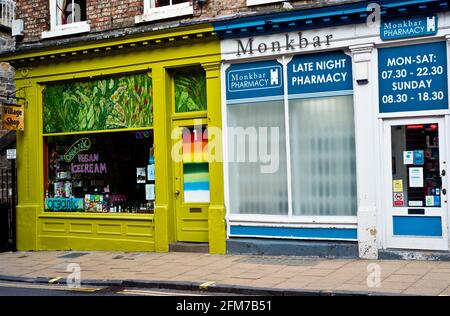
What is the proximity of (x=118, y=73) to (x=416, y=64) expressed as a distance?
6.54 m

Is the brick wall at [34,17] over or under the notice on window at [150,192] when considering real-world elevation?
over

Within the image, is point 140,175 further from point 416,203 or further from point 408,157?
point 416,203

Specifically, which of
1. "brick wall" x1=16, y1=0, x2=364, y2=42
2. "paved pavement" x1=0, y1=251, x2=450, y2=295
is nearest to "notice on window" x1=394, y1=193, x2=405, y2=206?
"paved pavement" x1=0, y1=251, x2=450, y2=295

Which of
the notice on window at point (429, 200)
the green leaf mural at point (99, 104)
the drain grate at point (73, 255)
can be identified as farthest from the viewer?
the green leaf mural at point (99, 104)

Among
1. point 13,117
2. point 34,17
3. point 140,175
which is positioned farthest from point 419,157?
point 34,17

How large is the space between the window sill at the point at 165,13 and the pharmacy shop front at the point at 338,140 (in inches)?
46.0

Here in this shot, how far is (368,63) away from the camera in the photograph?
36.2ft

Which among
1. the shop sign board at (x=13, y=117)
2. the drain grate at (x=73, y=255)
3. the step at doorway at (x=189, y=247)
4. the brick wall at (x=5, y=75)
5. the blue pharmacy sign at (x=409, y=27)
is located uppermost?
the brick wall at (x=5, y=75)

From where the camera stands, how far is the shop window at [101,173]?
1360 cm

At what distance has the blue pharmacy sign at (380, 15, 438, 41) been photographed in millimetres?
10531

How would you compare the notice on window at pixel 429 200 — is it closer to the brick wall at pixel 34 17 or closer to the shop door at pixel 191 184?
the shop door at pixel 191 184

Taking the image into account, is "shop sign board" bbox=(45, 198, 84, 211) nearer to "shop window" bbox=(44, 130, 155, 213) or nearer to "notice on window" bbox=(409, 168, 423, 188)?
"shop window" bbox=(44, 130, 155, 213)

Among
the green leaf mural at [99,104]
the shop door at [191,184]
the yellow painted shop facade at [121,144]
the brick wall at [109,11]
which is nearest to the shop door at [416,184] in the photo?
the brick wall at [109,11]

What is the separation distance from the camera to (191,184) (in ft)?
43.0
